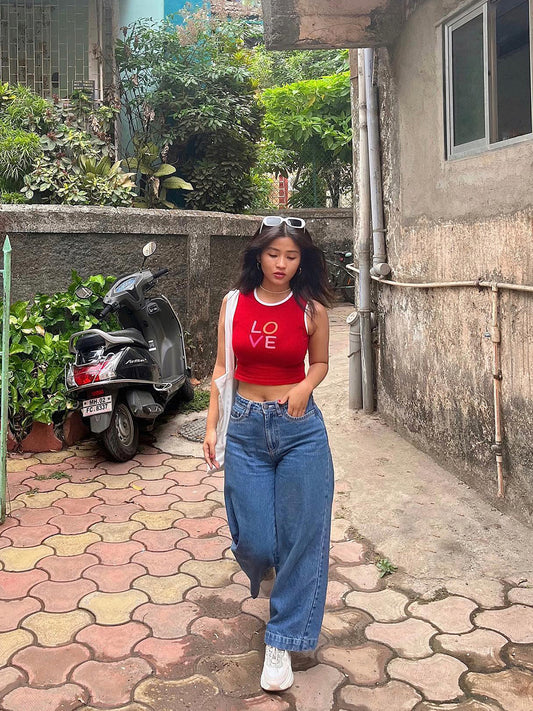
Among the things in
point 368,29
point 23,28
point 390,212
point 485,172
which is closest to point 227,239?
point 390,212

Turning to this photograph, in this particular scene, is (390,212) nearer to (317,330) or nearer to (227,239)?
(227,239)

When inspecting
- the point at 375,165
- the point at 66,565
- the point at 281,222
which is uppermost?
the point at 375,165

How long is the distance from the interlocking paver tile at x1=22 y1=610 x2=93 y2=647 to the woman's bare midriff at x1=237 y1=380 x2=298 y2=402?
1.24 m

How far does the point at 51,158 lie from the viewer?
25.1 ft

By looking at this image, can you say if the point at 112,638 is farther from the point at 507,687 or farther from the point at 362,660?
the point at 507,687

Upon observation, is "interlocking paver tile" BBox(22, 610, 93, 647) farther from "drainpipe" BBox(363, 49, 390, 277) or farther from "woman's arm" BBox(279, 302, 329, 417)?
"drainpipe" BBox(363, 49, 390, 277)

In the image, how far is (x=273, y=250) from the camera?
101 inches

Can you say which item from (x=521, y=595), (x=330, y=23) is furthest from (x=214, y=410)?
(x=330, y=23)

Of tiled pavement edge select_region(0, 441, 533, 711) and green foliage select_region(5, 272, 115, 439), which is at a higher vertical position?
green foliage select_region(5, 272, 115, 439)

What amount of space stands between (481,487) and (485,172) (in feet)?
5.97

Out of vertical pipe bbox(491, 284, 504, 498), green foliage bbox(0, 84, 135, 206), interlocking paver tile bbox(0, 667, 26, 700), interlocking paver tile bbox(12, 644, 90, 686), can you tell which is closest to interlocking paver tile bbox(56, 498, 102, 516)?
interlocking paver tile bbox(12, 644, 90, 686)

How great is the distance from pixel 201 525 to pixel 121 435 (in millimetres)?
1314

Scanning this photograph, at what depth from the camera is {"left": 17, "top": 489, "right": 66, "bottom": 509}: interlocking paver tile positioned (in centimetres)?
429

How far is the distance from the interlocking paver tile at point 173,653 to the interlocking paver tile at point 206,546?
0.77m
